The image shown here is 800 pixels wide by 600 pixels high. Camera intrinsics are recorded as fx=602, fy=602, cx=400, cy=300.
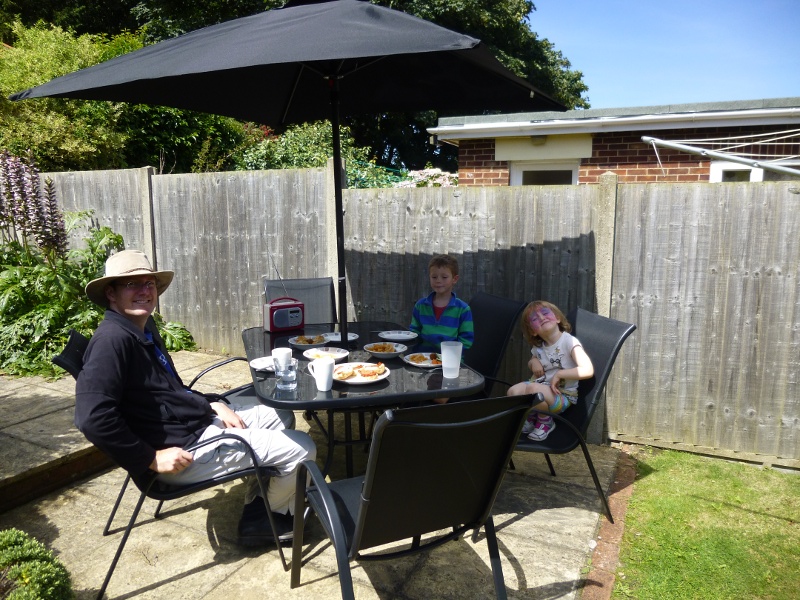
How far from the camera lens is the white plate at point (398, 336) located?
372 centimetres

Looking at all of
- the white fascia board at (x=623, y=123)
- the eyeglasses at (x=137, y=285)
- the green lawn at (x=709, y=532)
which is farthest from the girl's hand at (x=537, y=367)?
the white fascia board at (x=623, y=123)

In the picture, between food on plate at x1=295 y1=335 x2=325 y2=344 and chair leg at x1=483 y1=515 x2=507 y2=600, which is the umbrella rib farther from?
chair leg at x1=483 y1=515 x2=507 y2=600

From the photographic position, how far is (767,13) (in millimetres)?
7094

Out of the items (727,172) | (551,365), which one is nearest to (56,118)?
(551,365)

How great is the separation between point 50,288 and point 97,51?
4.90 m

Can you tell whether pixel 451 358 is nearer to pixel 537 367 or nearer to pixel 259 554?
pixel 537 367

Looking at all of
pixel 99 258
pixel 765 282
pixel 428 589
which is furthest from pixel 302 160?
pixel 428 589

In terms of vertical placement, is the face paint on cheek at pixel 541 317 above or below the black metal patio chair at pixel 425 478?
above

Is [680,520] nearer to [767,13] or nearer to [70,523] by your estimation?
[70,523]

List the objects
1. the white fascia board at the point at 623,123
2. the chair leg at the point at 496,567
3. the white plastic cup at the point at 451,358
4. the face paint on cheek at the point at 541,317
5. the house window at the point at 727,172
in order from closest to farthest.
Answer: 1. the chair leg at the point at 496,567
2. the white plastic cup at the point at 451,358
3. the face paint on cheek at the point at 541,317
4. the white fascia board at the point at 623,123
5. the house window at the point at 727,172

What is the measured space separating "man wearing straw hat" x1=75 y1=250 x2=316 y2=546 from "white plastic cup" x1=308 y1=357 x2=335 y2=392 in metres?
0.34

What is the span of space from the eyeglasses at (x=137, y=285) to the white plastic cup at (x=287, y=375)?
2.23 feet

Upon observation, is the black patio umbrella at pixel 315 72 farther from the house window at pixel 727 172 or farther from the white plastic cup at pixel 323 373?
the house window at pixel 727 172

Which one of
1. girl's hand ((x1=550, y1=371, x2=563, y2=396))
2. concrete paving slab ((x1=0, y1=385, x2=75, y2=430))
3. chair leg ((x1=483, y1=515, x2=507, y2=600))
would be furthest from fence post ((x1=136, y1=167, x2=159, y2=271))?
chair leg ((x1=483, y1=515, x2=507, y2=600))
